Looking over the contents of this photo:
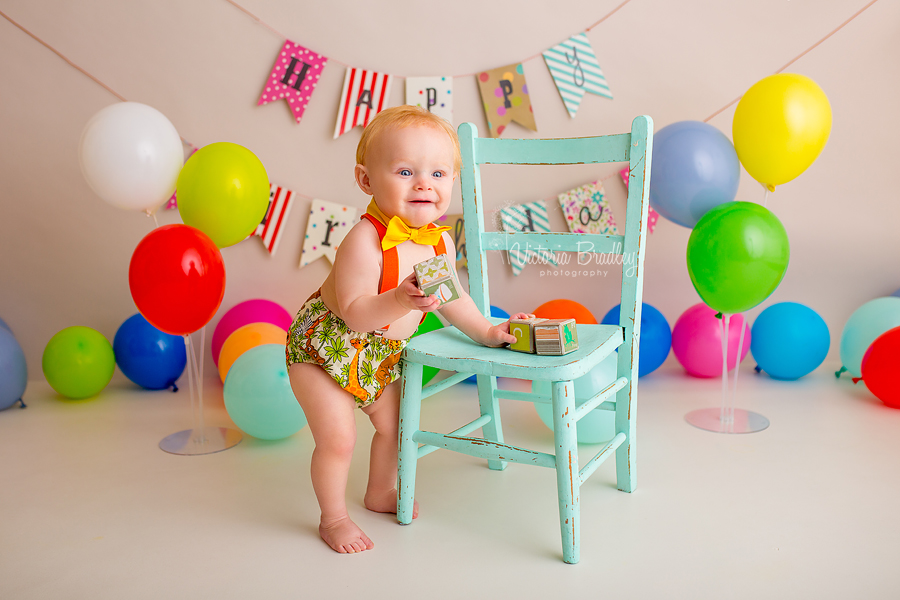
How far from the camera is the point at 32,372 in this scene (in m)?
2.45

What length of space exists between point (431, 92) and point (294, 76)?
0.49 metres

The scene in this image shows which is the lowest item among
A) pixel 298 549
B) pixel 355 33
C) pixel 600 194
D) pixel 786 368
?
pixel 298 549

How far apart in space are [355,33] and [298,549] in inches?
70.4

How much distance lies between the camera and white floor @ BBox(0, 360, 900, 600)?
1.15 m

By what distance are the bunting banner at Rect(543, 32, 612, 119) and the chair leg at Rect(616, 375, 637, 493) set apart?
1289 millimetres

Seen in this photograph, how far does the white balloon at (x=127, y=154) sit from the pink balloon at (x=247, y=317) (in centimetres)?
56

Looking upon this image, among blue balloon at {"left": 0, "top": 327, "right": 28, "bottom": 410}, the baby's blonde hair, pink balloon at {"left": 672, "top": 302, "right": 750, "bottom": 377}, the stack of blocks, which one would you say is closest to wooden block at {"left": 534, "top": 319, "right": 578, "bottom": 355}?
the stack of blocks

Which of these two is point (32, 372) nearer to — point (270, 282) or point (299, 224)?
point (270, 282)

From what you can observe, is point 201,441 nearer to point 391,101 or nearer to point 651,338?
point 391,101

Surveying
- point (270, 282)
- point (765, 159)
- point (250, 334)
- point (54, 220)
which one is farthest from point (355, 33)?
point (765, 159)

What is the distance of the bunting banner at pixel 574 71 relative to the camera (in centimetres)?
234

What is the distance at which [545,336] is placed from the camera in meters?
1.19

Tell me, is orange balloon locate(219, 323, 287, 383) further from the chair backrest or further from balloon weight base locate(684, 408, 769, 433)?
balloon weight base locate(684, 408, 769, 433)

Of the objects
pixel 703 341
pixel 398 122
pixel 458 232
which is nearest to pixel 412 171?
pixel 398 122
